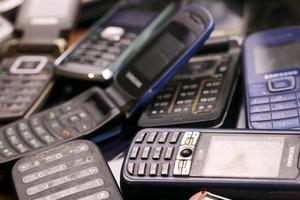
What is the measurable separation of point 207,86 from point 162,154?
0.14 m

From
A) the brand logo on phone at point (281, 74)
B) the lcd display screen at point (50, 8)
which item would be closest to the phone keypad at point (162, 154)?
the brand logo on phone at point (281, 74)

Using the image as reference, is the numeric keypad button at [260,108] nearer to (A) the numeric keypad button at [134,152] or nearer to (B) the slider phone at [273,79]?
(B) the slider phone at [273,79]

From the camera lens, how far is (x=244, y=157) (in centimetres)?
58

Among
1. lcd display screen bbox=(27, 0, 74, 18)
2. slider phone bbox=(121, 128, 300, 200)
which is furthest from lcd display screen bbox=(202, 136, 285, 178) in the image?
lcd display screen bbox=(27, 0, 74, 18)

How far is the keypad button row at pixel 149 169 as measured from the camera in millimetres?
581

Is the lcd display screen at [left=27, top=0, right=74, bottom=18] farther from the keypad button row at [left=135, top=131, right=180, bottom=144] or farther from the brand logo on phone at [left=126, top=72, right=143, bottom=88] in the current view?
the keypad button row at [left=135, top=131, right=180, bottom=144]

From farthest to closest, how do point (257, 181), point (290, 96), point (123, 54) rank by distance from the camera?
point (123, 54), point (290, 96), point (257, 181)

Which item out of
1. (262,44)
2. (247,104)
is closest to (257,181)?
(247,104)

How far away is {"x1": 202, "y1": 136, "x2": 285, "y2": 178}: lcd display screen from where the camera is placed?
56cm

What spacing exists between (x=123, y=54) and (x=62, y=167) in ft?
0.63

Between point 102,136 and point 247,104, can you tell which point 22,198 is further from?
point 247,104

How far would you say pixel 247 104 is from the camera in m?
0.67

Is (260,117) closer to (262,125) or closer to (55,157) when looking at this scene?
(262,125)

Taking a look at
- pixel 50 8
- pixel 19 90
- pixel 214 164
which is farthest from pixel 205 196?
pixel 50 8
